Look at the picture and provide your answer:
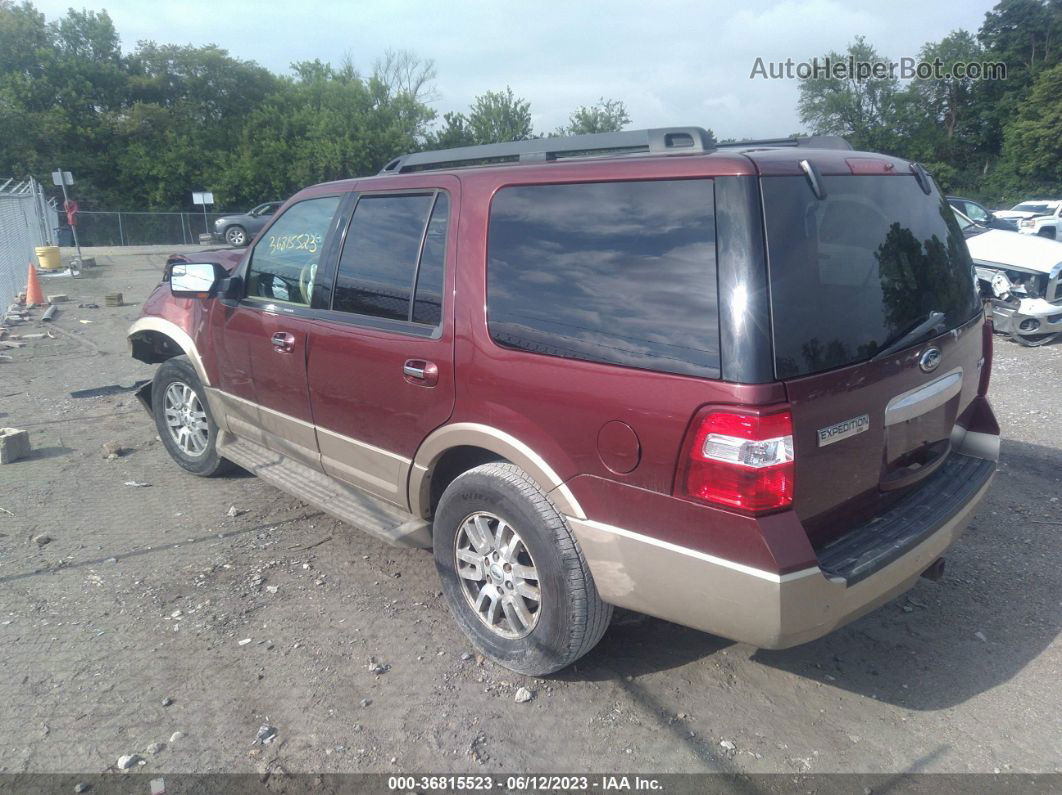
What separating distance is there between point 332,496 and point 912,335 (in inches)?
112

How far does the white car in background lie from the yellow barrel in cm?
2204

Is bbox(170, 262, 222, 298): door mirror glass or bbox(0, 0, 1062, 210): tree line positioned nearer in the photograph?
bbox(170, 262, 222, 298): door mirror glass

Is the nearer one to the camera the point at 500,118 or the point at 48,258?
the point at 48,258

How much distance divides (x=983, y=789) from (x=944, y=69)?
199 ft

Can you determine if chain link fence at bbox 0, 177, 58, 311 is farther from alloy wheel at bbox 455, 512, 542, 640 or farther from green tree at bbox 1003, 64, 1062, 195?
green tree at bbox 1003, 64, 1062, 195

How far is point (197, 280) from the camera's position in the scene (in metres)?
4.60

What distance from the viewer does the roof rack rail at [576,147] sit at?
281 cm

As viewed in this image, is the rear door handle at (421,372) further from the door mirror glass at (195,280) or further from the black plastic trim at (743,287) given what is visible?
the door mirror glass at (195,280)

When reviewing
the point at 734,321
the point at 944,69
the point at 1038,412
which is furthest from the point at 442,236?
the point at 944,69

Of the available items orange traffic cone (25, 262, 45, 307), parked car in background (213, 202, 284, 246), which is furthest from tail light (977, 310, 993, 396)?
parked car in background (213, 202, 284, 246)

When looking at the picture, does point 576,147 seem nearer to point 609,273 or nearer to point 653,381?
point 609,273

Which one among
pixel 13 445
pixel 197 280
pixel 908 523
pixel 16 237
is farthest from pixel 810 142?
pixel 16 237

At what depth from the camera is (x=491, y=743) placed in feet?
9.36

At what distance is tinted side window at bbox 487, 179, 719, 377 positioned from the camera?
8.21 ft
